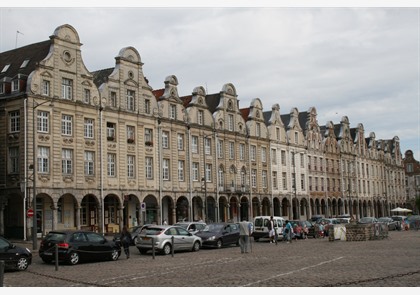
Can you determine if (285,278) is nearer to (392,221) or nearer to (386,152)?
(392,221)

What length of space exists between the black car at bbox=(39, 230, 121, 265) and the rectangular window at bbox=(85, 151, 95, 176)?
17.4m

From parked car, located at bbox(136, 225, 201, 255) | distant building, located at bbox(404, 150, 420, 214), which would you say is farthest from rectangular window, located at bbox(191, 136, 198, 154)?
distant building, located at bbox(404, 150, 420, 214)

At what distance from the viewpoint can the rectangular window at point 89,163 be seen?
138 ft

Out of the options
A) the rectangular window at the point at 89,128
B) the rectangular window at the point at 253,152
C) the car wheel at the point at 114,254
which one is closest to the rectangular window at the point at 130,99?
the rectangular window at the point at 89,128

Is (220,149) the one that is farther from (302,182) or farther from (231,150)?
(302,182)

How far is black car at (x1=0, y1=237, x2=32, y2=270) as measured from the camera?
Answer: 2038cm

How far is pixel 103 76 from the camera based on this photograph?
4553cm

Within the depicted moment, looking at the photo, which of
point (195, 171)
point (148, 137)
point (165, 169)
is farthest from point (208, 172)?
point (148, 137)

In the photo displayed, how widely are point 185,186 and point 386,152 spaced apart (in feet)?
197

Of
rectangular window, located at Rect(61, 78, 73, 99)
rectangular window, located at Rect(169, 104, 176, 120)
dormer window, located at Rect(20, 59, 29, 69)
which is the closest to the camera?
rectangular window, located at Rect(61, 78, 73, 99)

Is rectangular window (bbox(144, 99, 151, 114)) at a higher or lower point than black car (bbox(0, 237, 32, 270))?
higher

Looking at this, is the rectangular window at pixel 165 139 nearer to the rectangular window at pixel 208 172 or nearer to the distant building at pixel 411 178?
the rectangular window at pixel 208 172

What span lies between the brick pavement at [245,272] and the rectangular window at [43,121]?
1537 centimetres

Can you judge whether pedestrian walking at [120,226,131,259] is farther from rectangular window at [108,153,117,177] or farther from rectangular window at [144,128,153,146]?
rectangular window at [144,128,153,146]
